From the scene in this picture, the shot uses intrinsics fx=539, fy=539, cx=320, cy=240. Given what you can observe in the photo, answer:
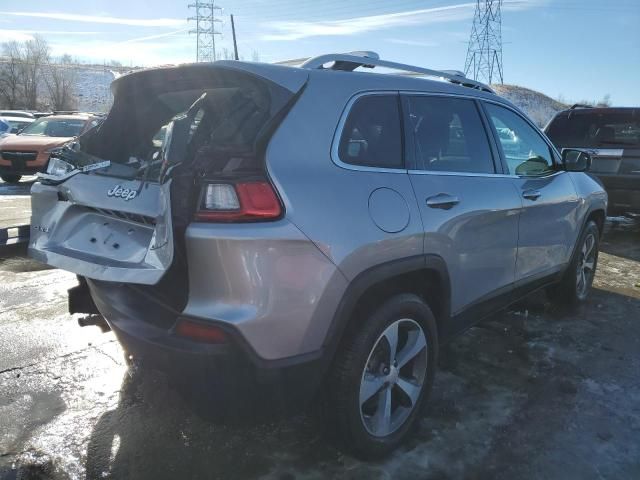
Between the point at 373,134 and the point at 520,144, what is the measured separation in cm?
178

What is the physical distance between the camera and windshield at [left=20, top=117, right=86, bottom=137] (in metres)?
13.2

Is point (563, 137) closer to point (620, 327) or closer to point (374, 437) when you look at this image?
point (620, 327)

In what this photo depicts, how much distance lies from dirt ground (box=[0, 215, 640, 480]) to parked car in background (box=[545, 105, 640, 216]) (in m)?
3.75

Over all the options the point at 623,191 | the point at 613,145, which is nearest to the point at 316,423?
the point at 623,191

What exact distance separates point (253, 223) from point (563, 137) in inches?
288

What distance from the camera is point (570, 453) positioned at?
278 centimetres

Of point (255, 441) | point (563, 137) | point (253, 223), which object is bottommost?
point (255, 441)

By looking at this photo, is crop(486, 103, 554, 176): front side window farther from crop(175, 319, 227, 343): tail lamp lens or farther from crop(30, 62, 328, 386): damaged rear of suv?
crop(175, 319, 227, 343): tail lamp lens

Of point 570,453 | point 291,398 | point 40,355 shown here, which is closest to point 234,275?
point 291,398

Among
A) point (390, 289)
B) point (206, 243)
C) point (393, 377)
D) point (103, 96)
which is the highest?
point (103, 96)

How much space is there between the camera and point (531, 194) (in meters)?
3.70

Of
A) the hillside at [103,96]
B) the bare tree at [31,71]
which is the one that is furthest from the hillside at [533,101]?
the bare tree at [31,71]

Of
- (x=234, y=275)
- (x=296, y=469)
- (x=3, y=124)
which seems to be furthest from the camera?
(x=3, y=124)

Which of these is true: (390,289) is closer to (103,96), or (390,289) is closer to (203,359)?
(203,359)
